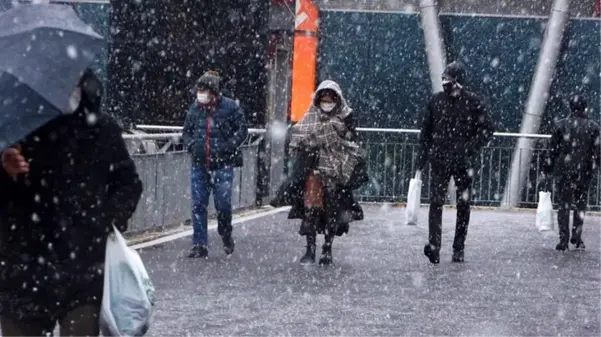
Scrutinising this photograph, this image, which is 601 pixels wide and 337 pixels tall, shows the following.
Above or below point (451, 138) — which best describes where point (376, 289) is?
below

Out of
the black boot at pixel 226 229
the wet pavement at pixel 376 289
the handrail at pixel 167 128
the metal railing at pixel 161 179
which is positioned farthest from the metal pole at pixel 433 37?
the black boot at pixel 226 229

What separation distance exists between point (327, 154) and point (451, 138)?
1.19 metres

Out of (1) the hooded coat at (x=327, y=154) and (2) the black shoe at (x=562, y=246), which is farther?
(2) the black shoe at (x=562, y=246)

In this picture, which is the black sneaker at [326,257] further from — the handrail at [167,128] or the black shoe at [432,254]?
the handrail at [167,128]

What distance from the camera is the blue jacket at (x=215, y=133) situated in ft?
43.1

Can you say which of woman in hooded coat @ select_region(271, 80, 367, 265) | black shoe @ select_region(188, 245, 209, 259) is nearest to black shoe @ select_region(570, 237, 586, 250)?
woman in hooded coat @ select_region(271, 80, 367, 265)

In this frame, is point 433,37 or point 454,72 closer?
point 454,72

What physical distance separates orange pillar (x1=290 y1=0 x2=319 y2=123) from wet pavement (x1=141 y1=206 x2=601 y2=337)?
5.67 meters

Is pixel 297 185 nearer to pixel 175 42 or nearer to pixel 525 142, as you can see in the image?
pixel 175 42

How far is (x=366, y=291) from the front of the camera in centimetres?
1080

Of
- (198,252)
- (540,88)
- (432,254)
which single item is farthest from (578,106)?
(540,88)

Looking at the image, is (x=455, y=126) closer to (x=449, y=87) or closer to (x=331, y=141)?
(x=449, y=87)

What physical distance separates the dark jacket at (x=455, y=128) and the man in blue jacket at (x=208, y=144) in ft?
5.96

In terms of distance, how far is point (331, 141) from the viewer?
12711 mm
